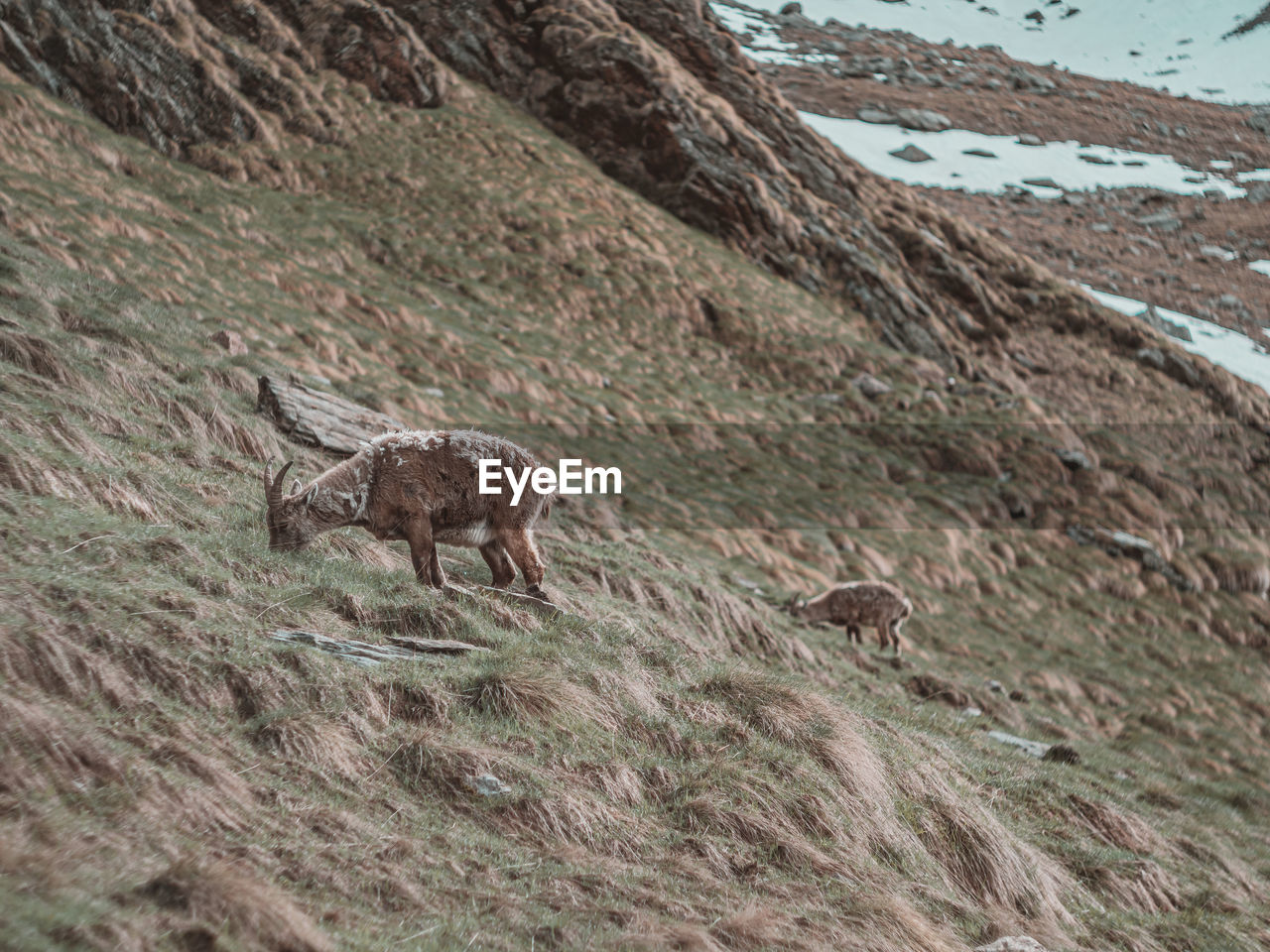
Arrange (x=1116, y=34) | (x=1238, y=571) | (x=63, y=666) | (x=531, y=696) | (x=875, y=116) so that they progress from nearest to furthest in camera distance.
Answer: (x=63, y=666) → (x=531, y=696) → (x=1238, y=571) → (x=875, y=116) → (x=1116, y=34)

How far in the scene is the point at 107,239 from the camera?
63.2 feet

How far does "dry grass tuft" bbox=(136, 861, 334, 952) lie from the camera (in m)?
4.44

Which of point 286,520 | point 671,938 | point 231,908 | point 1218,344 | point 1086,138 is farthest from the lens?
point 1086,138

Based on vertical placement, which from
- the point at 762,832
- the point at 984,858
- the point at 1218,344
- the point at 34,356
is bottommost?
the point at 1218,344

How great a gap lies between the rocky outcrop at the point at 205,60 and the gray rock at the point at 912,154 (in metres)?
49.0

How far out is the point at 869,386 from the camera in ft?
118

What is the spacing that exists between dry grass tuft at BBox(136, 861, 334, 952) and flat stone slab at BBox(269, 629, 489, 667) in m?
3.01

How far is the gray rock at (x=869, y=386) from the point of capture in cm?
3578

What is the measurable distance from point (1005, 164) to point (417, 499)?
8516 cm

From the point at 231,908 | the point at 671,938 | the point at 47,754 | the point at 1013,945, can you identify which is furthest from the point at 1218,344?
the point at 47,754

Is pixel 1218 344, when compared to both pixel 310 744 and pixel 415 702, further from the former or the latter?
pixel 310 744

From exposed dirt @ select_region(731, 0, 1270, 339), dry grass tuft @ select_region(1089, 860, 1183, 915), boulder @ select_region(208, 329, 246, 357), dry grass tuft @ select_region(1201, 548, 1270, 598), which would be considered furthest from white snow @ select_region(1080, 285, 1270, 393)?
boulder @ select_region(208, 329, 246, 357)

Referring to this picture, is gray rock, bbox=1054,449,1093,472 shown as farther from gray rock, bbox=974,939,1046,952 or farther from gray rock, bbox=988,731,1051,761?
gray rock, bbox=974,939,1046,952

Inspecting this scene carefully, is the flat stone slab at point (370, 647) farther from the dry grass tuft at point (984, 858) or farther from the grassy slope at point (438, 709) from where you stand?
the dry grass tuft at point (984, 858)
